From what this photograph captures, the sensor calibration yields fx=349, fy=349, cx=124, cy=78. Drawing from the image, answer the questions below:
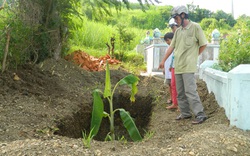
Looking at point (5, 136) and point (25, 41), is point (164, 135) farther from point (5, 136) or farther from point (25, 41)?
point (25, 41)

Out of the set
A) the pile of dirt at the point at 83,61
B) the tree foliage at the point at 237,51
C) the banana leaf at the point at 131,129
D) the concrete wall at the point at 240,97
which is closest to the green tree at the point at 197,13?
the pile of dirt at the point at 83,61

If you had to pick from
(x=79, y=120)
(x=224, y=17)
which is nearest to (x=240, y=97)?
(x=79, y=120)

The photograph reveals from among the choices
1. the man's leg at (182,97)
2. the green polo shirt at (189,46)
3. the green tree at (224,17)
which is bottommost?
the man's leg at (182,97)

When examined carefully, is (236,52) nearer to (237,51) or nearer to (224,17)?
(237,51)

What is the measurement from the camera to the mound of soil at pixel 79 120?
3.69 meters

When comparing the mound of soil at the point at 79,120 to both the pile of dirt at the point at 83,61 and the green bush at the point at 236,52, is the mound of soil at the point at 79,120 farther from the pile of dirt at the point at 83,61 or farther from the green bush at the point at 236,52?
the pile of dirt at the point at 83,61

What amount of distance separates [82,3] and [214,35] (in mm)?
5495

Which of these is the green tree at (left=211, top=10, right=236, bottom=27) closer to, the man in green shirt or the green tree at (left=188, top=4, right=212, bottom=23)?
the green tree at (left=188, top=4, right=212, bottom=23)

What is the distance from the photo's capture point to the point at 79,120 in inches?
269

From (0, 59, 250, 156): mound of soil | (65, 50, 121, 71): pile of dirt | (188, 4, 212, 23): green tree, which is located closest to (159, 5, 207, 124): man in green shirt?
(0, 59, 250, 156): mound of soil

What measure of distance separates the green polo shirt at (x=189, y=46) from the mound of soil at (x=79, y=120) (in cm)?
86

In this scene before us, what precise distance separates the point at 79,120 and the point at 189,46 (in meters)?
2.72

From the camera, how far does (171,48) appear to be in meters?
5.68

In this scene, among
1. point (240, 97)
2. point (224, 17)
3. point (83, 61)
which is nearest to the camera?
point (240, 97)
